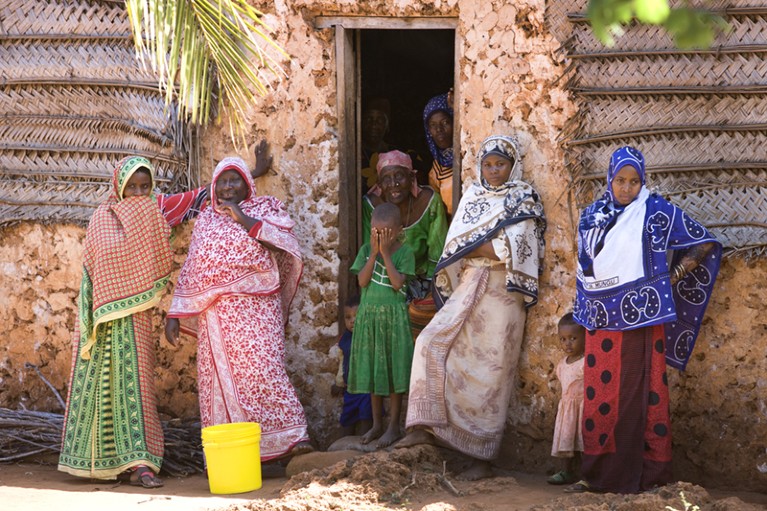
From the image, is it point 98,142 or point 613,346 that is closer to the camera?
point 613,346

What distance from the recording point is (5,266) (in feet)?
23.6

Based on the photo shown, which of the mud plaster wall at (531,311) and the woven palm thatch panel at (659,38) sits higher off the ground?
the woven palm thatch panel at (659,38)

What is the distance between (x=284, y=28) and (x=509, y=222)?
197cm

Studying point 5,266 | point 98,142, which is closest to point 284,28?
point 98,142

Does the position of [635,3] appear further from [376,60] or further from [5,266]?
[376,60]

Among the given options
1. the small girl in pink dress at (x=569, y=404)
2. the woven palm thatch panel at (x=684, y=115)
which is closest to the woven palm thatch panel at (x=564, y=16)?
the woven palm thatch panel at (x=684, y=115)

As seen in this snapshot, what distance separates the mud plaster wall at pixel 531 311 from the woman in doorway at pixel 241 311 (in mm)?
440

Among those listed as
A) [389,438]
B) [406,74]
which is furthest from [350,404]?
[406,74]

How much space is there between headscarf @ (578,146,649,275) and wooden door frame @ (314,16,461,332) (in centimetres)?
121

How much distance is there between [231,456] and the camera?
5641 mm

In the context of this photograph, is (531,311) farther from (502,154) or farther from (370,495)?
(370,495)

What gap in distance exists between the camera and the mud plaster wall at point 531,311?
5598 millimetres

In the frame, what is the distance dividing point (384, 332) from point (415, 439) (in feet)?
2.20

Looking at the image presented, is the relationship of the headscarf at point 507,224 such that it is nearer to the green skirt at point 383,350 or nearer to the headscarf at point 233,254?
the green skirt at point 383,350
